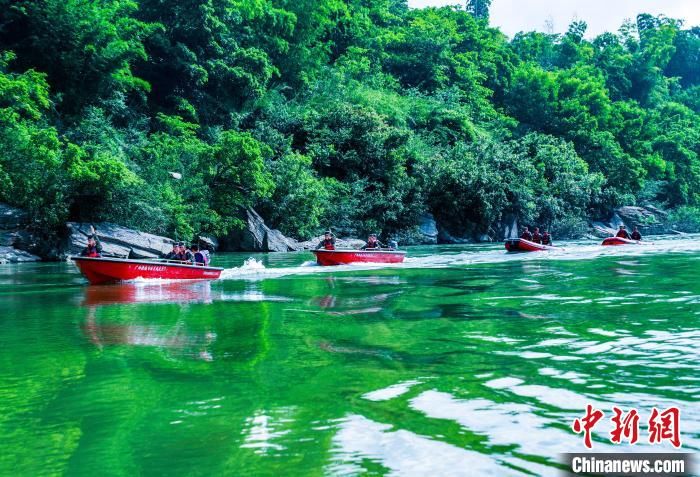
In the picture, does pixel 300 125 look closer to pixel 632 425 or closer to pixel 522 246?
pixel 522 246

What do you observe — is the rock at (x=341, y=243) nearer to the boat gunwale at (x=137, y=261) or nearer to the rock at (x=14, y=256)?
the rock at (x=14, y=256)

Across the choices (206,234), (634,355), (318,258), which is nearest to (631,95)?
(206,234)

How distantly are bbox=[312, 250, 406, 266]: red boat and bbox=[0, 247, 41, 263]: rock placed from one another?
473 inches

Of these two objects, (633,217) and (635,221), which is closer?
(635,221)

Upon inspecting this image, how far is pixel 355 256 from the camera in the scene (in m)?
24.5

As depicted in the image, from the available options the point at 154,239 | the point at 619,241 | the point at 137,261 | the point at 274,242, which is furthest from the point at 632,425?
the point at 274,242

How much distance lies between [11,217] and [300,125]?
1977 cm

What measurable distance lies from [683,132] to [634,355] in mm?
74095

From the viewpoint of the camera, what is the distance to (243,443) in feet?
17.2

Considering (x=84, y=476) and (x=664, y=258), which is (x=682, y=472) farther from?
(x=664, y=258)

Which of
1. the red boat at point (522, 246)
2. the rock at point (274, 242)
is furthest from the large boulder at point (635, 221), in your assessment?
the rock at point (274, 242)
